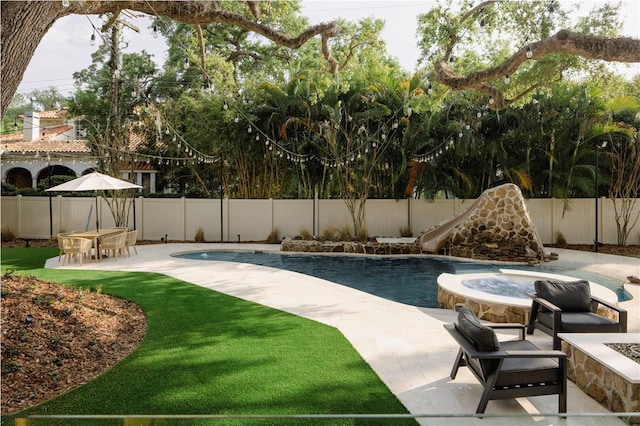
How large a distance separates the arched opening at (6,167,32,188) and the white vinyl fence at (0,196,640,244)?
13.7 meters

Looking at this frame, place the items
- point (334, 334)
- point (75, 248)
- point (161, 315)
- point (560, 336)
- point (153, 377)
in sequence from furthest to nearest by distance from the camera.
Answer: point (75, 248), point (161, 315), point (334, 334), point (560, 336), point (153, 377)

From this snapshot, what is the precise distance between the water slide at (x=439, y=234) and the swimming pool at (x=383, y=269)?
1.48 ft

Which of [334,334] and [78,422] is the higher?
[78,422]

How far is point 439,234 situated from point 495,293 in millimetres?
6477

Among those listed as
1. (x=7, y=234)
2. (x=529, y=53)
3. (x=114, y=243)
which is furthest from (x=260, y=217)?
(x=529, y=53)

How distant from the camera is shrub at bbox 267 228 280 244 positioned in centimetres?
1644

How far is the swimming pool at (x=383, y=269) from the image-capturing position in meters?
9.58

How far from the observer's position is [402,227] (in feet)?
55.8

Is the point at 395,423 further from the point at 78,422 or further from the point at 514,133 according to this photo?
the point at 514,133

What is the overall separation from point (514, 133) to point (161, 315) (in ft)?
46.4

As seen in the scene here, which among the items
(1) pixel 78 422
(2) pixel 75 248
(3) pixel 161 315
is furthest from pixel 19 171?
(1) pixel 78 422

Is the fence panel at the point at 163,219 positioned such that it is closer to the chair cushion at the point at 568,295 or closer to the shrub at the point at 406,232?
the shrub at the point at 406,232

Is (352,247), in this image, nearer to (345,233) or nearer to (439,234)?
(345,233)

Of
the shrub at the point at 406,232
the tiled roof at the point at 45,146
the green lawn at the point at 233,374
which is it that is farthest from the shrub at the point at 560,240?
the tiled roof at the point at 45,146
